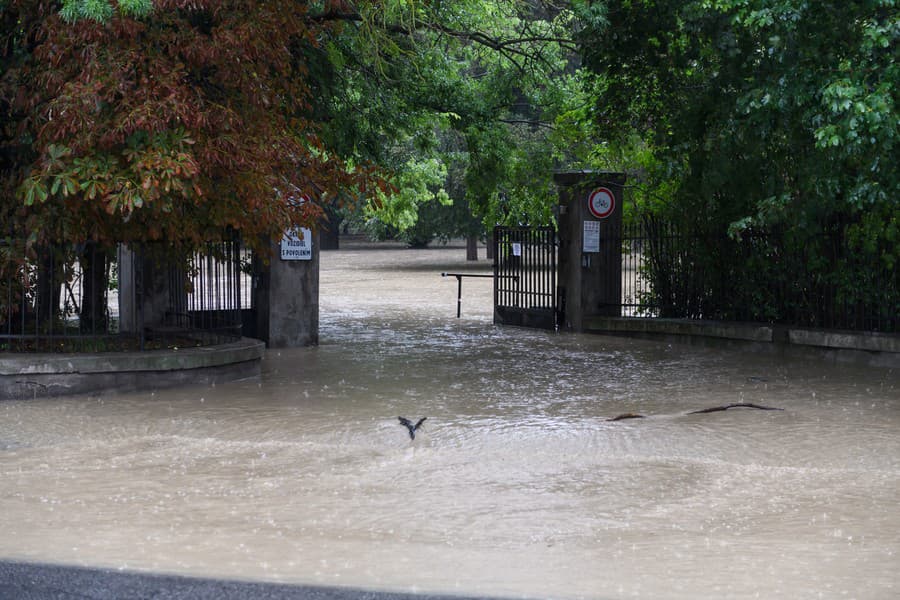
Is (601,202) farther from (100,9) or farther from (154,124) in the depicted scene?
(100,9)

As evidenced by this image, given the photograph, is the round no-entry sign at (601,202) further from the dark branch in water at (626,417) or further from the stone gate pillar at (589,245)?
the dark branch in water at (626,417)

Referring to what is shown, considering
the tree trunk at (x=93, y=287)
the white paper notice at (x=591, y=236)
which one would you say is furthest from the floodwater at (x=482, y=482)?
the white paper notice at (x=591, y=236)

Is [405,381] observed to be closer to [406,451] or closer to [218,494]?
[406,451]

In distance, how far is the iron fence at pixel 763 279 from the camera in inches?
586

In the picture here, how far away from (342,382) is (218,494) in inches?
220

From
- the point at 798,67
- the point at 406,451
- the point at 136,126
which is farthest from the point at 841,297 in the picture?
the point at 136,126

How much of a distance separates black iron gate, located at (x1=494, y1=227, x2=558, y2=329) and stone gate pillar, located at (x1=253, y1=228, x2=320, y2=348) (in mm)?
4684

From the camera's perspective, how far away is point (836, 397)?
1174 cm

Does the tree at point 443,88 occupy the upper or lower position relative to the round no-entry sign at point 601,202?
upper

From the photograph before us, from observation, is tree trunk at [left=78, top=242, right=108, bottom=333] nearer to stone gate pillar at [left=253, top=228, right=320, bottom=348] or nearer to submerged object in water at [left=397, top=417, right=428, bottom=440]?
stone gate pillar at [left=253, top=228, right=320, bottom=348]

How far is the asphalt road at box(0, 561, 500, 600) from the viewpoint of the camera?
521 cm

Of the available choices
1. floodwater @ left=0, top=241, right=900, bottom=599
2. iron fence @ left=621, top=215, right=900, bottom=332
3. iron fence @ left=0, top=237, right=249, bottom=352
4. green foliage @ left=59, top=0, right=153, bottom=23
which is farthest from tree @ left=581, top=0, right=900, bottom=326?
iron fence @ left=0, top=237, right=249, bottom=352

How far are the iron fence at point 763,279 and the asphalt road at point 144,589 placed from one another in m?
11.0

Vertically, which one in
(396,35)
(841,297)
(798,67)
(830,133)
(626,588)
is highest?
(396,35)
